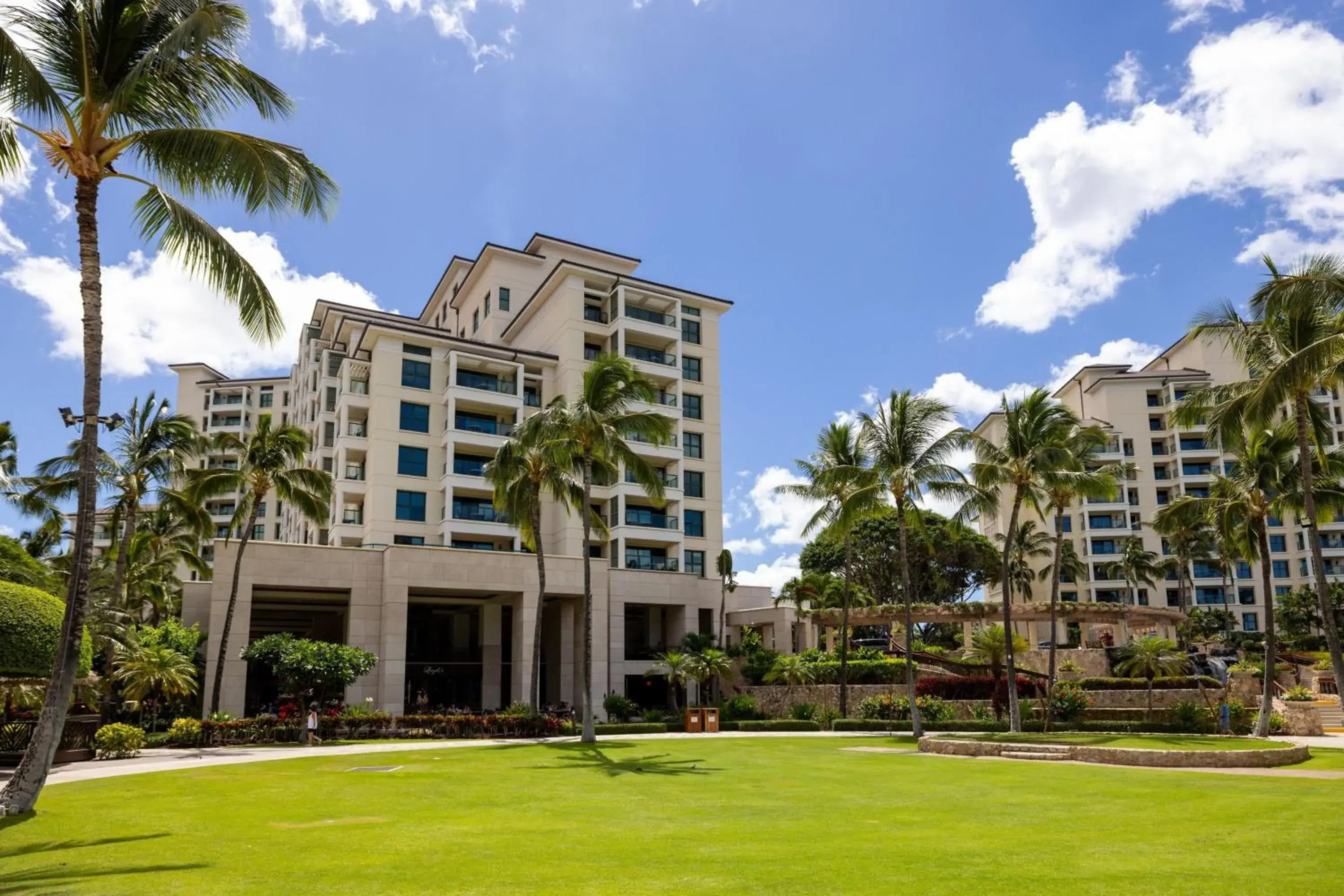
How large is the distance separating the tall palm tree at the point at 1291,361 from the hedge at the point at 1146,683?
1327cm

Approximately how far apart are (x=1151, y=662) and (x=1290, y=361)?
62.7ft

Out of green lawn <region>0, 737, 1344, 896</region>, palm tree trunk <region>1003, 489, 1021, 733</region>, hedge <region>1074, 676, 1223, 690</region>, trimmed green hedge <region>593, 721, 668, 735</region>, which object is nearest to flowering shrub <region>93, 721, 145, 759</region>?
green lawn <region>0, 737, 1344, 896</region>

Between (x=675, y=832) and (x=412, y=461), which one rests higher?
(x=412, y=461)

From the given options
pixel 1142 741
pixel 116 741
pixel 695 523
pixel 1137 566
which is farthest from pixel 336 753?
pixel 1137 566

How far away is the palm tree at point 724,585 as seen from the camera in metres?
55.2

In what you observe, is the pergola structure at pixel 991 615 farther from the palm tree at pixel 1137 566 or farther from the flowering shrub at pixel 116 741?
the flowering shrub at pixel 116 741

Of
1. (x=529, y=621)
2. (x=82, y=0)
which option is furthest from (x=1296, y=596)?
(x=82, y=0)

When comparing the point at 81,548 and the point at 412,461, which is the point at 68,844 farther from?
the point at 412,461

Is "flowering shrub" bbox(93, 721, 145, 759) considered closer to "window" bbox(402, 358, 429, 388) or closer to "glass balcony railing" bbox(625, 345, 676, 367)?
"window" bbox(402, 358, 429, 388)

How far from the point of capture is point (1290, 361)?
25.6 meters

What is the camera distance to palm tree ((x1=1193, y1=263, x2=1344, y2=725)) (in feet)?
86.5

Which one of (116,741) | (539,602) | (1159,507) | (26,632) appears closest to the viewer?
(26,632)

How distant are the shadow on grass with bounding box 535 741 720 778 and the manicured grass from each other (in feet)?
34.0

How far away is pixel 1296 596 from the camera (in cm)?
8131
